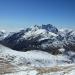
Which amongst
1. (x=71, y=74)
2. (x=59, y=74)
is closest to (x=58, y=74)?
(x=59, y=74)

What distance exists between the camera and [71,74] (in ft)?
321

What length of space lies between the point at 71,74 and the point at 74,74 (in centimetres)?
138

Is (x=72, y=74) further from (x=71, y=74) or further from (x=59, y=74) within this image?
(x=59, y=74)

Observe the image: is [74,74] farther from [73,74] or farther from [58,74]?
[58,74]

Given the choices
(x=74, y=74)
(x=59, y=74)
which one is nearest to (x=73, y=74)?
(x=74, y=74)

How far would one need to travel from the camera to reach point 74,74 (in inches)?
3844

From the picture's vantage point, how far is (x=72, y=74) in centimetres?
9769

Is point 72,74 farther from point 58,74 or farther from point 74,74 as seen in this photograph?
point 58,74

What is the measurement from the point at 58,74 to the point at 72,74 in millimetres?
7000

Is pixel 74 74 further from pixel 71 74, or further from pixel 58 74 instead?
pixel 58 74

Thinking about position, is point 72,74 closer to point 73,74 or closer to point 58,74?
point 73,74

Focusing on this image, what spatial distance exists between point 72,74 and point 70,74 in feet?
3.06

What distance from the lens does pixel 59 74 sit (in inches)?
3967

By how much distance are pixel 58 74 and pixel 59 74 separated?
49 centimetres
